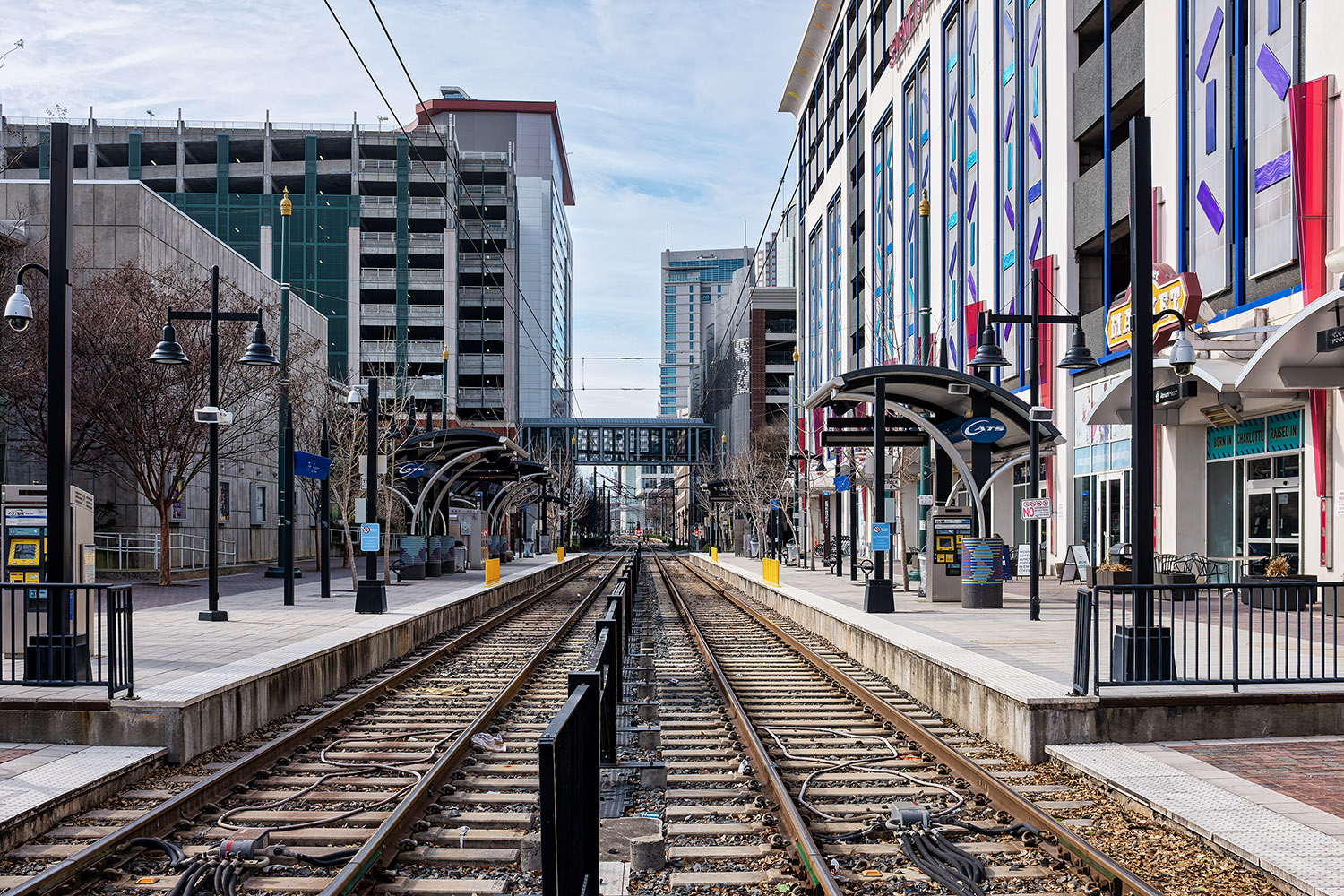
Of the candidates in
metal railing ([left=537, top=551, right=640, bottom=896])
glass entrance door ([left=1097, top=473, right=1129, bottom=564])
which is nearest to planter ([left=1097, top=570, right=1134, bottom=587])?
glass entrance door ([left=1097, top=473, right=1129, bottom=564])

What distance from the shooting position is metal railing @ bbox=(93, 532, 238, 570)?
1302 inches

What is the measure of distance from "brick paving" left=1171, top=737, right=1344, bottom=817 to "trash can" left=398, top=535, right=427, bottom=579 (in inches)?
1021

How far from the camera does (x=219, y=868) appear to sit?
256 inches

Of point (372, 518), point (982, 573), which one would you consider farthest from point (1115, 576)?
point (372, 518)

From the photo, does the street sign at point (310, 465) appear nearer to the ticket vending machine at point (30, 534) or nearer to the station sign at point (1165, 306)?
the ticket vending machine at point (30, 534)

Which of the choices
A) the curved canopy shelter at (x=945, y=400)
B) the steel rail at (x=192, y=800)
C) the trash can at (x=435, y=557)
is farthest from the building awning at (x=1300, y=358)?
the trash can at (x=435, y=557)

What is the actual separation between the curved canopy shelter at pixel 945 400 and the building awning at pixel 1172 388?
2115mm

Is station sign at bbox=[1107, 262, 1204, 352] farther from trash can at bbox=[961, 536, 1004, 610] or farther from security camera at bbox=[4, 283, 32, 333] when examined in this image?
security camera at bbox=[4, 283, 32, 333]

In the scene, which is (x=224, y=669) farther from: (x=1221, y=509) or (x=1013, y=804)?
(x=1221, y=509)

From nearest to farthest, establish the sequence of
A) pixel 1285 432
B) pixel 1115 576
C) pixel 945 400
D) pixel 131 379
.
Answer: pixel 1285 432, pixel 945 400, pixel 1115 576, pixel 131 379

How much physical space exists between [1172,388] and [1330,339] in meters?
2.28

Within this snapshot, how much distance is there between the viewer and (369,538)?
21516mm

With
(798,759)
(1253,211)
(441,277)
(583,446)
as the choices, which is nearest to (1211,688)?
(798,759)

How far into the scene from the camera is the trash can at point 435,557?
35.1 m
